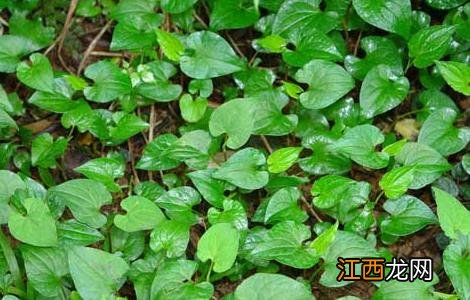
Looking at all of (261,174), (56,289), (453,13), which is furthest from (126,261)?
(453,13)

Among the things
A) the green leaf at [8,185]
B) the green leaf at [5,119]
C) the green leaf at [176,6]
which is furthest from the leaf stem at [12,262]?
the green leaf at [176,6]

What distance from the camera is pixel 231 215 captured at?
2027mm

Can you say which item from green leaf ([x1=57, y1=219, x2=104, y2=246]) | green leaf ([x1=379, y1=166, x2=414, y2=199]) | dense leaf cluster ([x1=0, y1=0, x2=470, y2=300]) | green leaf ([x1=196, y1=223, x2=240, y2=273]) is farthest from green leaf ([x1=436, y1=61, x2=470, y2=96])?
green leaf ([x1=57, y1=219, x2=104, y2=246])

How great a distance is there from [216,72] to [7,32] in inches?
31.9

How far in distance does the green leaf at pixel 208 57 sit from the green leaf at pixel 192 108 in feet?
0.25

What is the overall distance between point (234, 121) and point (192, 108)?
9.1 inches

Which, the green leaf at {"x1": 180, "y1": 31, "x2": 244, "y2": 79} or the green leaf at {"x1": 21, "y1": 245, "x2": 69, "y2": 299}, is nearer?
the green leaf at {"x1": 21, "y1": 245, "x2": 69, "y2": 299}

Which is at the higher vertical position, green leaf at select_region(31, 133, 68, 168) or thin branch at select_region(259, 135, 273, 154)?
green leaf at select_region(31, 133, 68, 168)

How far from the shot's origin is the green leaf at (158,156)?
2184 millimetres

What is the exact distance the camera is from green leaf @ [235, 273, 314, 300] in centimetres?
181

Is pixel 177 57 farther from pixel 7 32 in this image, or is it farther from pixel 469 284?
pixel 469 284

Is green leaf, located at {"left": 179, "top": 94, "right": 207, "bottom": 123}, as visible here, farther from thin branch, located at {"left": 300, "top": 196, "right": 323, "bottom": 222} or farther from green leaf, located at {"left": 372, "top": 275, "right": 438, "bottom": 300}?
green leaf, located at {"left": 372, "top": 275, "right": 438, "bottom": 300}

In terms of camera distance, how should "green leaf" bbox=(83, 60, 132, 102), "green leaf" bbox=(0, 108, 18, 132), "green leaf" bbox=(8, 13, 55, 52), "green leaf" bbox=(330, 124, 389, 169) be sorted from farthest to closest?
"green leaf" bbox=(8, 13, 55, 52) → "green leaf" bbox=(83, 60, 132, 102) → "green leaf" bbox=(0, 108, 18, 132) → "green leaf" bbox=(330, 124, 389, 169)

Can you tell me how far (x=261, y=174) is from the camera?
6.74 ft
